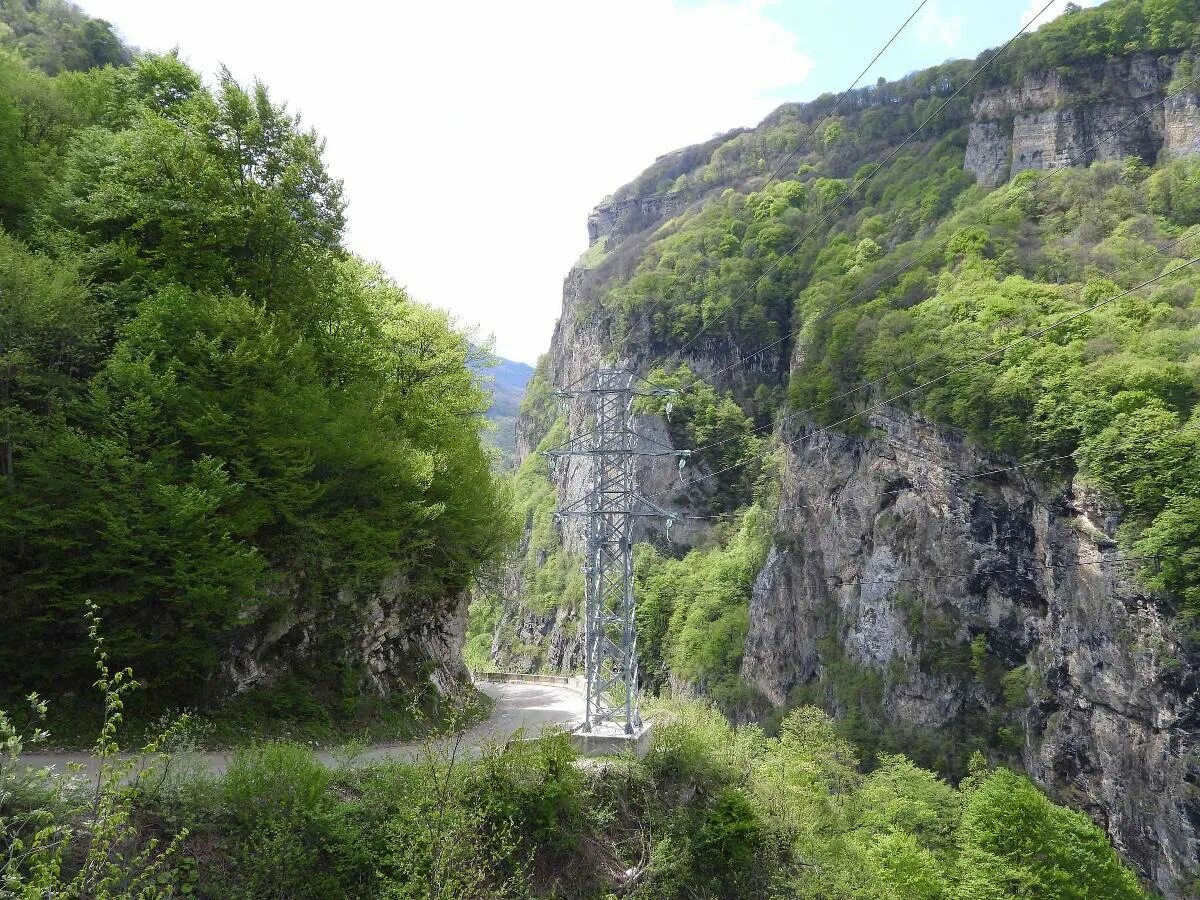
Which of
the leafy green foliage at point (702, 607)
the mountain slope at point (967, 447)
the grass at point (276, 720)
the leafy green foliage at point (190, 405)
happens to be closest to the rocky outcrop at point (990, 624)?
the mountain slope at point (967, 447)

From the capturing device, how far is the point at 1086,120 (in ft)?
197

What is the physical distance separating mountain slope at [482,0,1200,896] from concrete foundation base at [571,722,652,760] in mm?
10753

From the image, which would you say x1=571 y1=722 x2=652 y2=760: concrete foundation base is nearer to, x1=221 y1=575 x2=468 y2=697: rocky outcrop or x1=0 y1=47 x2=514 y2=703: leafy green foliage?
x1=221 y1=575 x2=468 y2=697: rocky outcrop

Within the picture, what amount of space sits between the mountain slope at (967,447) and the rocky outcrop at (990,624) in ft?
0.39

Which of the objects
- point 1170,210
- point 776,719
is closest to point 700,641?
point 776,719

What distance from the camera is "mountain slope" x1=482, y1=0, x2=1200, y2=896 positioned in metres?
31.4

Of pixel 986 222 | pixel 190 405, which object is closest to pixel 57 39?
pixel 190 405

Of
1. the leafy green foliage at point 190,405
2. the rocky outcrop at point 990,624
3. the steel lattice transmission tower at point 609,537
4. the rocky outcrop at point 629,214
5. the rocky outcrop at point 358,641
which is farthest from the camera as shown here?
the rocky outcrop at point 629,214

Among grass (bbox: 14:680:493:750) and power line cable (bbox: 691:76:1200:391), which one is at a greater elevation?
power line cable (bbox: 691:76:1200:391)

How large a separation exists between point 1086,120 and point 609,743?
222 ft

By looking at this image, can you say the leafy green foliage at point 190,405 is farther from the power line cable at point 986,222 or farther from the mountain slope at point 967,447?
the power line cable at point 986,222

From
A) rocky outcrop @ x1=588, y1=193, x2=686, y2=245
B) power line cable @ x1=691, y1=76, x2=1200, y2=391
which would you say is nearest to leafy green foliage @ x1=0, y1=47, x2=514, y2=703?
power line cable @ x1=691, y1=76, x2=1200, y2=391

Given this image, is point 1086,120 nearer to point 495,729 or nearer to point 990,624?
point 990,624

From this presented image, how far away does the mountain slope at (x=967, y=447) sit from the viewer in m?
31.4
